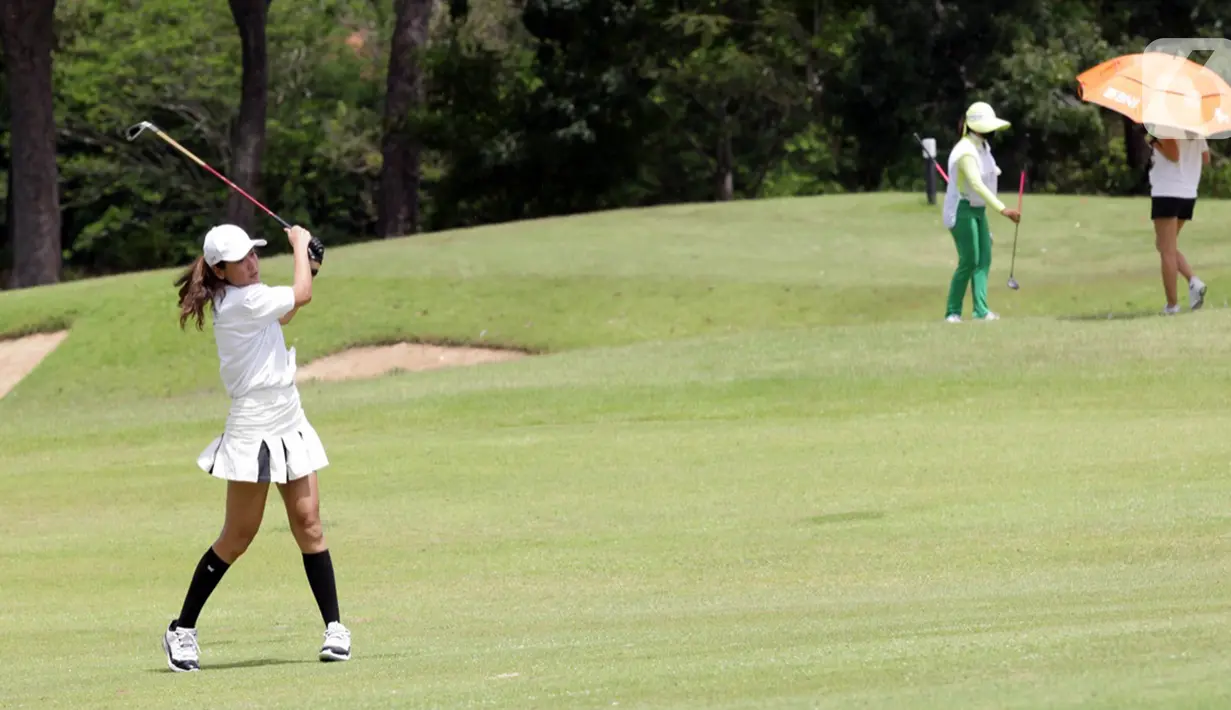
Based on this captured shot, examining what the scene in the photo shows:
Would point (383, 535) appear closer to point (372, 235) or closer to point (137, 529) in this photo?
point (137, 529)

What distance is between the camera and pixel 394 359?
27.0 m

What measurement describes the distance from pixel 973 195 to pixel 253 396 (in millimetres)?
12918

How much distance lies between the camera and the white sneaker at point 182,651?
891cm

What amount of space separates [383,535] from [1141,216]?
Answer: 22001 millimetres

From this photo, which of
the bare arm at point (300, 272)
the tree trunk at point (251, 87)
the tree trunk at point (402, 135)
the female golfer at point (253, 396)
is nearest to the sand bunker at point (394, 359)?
the bare arm at point (300, 272)

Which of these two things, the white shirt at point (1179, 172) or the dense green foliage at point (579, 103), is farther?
the dense green foliage at point (579, 103)

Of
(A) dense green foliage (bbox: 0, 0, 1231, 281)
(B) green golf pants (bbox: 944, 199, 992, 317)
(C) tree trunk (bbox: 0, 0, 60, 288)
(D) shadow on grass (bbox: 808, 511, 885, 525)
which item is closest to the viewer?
(D) shadow on grass (bbox: 808, 511, 885, 525)

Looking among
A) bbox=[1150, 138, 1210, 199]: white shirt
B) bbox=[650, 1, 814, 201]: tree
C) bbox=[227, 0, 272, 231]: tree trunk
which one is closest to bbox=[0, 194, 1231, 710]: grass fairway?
bbox=[1150, 138, 1210, 199]: white shirt

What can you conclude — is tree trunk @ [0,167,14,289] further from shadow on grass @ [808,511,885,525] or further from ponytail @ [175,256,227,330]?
ponytail @ [175,256,227,330]

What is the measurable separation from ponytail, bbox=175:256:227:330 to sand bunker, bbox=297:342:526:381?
1751 cm

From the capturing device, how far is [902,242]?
31562 mm

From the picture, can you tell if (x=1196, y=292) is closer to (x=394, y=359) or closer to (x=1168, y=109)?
(x=1168, y=109)

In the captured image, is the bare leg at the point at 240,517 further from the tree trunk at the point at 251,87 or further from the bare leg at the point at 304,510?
the tree trunk at the point at 251,87

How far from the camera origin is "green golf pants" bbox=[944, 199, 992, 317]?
68.3 ft
